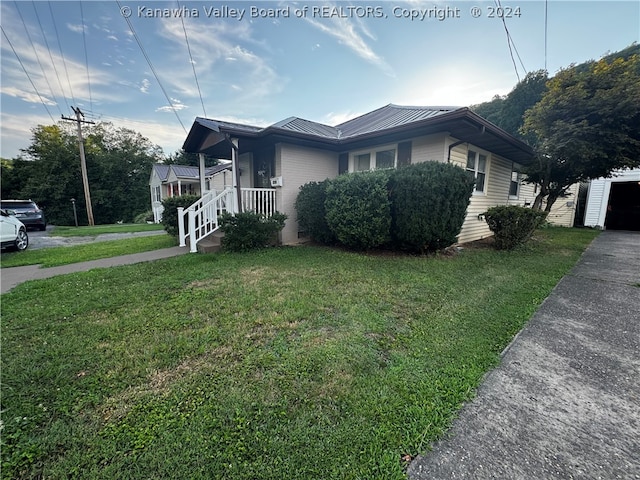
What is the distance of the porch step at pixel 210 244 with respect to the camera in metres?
6.62

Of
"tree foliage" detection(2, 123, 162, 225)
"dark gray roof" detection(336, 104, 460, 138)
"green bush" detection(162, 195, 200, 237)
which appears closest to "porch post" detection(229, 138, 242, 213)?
"green bush" detection(162, 195, 200, 237)

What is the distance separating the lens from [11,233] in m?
7.22

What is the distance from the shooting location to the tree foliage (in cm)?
2358

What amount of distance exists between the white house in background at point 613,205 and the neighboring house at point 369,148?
6697mm

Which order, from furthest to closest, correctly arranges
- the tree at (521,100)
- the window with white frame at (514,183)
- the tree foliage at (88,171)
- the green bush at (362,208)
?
the tree foliage at (88,171), the tree at (521,100), the window with white frame at (514,183), the green bush at (362,208)

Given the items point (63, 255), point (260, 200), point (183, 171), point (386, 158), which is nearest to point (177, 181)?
point (183, 171)

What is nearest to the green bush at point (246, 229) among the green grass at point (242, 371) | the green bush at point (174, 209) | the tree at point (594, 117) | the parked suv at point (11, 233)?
the green grass at point (242, 371)

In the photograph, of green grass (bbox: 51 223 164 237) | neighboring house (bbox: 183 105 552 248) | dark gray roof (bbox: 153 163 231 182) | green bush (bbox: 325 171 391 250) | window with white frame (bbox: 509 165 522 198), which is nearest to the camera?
green bush (bbox: 325 171 391 250)

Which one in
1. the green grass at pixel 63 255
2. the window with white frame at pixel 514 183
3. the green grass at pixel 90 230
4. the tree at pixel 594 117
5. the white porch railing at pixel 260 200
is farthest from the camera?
the green grass at pixel 90 230

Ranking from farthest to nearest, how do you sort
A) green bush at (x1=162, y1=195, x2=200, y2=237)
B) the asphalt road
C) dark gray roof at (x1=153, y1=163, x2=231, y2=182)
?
dark gray roof at (x1=153, y1=163, x2=231, y2=182) → the asphalt road → green bush at (x1=162, y1=195, x2=200, y2=237)

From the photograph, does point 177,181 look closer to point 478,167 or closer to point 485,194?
point 478,167

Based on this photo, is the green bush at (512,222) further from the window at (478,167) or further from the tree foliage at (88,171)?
the tree foliage at (88,171)

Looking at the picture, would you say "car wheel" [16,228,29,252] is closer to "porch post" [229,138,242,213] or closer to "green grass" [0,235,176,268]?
"green grass" [0,235,176,268]

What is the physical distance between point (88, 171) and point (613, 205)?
130 feet
